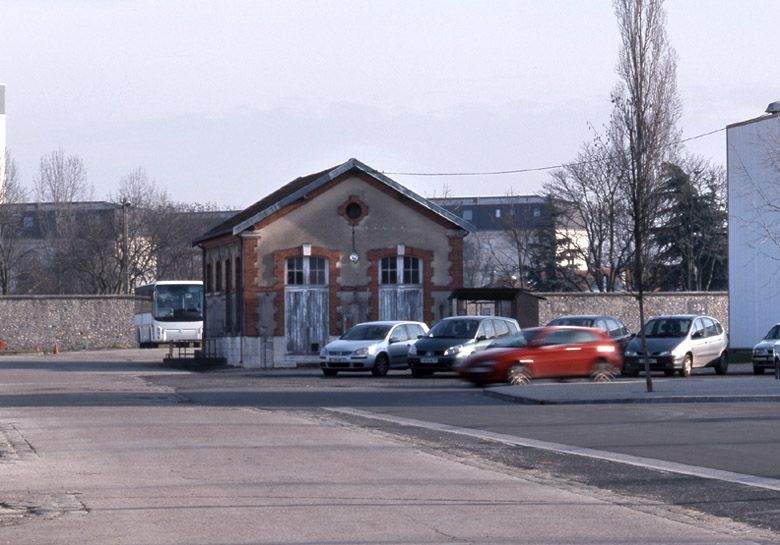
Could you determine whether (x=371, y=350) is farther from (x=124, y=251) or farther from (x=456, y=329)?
(x=124, y=251)

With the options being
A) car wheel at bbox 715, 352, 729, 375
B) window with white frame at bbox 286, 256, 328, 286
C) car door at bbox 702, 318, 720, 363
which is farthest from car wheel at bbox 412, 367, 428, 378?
window with white frame at bbox 286, 256, 328, 286

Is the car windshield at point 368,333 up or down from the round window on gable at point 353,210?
down

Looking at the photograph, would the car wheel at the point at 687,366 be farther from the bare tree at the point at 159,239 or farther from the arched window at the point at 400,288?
the bare tree at the point at 159,239

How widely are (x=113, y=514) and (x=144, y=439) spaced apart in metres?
7.21

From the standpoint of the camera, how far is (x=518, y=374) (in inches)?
1216

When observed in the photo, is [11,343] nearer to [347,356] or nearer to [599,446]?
[347,356]

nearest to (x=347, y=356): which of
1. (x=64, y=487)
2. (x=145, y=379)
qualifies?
(x=145, y=379)

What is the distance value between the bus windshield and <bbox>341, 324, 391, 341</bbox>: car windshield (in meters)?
29.5

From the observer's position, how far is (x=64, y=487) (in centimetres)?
1265

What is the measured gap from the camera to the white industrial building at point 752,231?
5066 centimetres

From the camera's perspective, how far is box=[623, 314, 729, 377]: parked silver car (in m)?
34.4

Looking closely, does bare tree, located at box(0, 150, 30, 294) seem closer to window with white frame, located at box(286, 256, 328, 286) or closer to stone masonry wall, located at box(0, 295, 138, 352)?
stone masonry wall, located at box(0, 295, 138, 352)

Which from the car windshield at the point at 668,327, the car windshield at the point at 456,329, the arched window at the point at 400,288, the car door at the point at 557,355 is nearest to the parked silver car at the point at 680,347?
the car windshield at the point at 668,327

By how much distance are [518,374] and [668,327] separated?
676 cm
